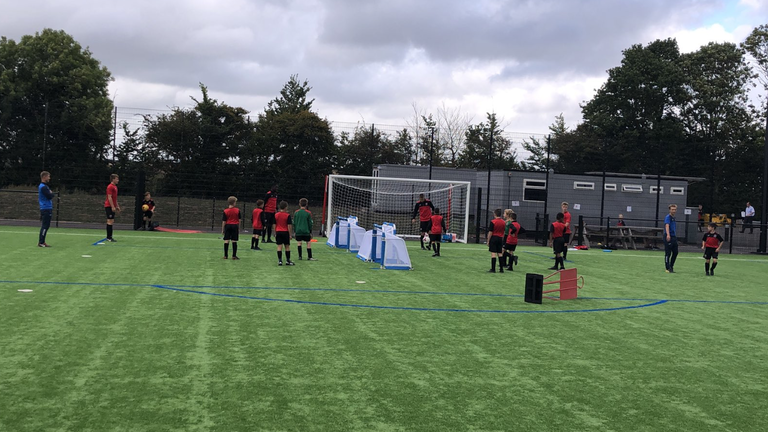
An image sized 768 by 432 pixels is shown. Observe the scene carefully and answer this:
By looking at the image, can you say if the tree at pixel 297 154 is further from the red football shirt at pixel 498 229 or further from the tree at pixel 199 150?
the red football shirt at pixel 498 229

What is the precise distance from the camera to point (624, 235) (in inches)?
1041

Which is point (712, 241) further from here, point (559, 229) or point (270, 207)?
point (270, 207)

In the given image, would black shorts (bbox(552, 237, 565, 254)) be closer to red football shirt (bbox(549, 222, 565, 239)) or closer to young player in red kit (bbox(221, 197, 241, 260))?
red football shirt (bbox(549, 222, 565, 239))

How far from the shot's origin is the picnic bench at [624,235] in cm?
2594

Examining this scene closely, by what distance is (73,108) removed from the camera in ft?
100

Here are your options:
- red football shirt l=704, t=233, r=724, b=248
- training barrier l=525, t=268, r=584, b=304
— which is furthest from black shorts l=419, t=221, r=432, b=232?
training barrier l=525, t=268, r=584, b=304

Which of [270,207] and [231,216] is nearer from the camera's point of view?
[231,216]

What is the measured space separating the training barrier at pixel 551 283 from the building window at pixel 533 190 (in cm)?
1845

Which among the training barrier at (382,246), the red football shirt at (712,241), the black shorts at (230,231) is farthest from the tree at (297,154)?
the red football shirt at (712,241)

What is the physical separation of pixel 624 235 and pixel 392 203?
9.98m

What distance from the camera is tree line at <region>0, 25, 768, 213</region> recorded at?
26969 millimetres

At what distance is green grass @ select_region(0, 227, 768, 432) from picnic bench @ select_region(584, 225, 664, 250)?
46.6ft

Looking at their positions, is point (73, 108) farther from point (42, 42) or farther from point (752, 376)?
point (752, 376)

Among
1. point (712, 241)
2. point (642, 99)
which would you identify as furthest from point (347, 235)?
point (642, 99)
